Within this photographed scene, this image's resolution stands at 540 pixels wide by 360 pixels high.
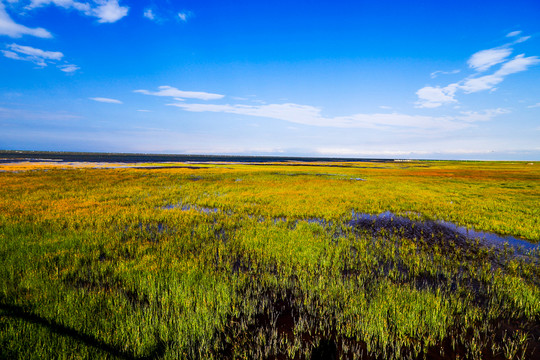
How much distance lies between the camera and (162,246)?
9.58m

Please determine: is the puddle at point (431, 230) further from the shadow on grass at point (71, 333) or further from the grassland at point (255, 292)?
the shadow on grass at point (71, 333)

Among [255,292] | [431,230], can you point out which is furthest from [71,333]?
[431,230]

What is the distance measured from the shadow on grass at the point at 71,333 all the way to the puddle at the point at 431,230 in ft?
41.3

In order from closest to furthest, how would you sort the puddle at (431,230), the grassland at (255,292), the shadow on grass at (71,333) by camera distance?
the shadow on grass at (71,333) < the grassland at (255,292) < the puddle at (431,230)

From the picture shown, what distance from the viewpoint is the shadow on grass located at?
4.10 m

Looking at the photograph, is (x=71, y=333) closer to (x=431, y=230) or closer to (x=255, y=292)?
(x=255, y=292)

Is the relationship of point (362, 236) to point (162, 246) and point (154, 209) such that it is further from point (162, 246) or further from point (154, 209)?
point (154, 209)

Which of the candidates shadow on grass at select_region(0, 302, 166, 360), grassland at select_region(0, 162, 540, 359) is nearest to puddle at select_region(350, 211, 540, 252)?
grassland at select_region(0, 162, 540, 359)

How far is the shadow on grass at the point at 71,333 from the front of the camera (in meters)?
4.10

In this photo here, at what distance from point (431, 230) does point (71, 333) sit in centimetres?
1680

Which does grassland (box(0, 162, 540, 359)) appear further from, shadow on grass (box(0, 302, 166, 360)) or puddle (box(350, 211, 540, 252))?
puddle (box(350, 211, 540, 252))

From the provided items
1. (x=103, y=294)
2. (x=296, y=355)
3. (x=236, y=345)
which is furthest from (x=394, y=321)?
(x=103, y=294)

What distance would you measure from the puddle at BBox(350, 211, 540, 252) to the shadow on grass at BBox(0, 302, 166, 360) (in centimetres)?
1260

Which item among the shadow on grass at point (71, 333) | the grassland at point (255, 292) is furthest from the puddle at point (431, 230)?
the shadow on grass at point (71, 333)
